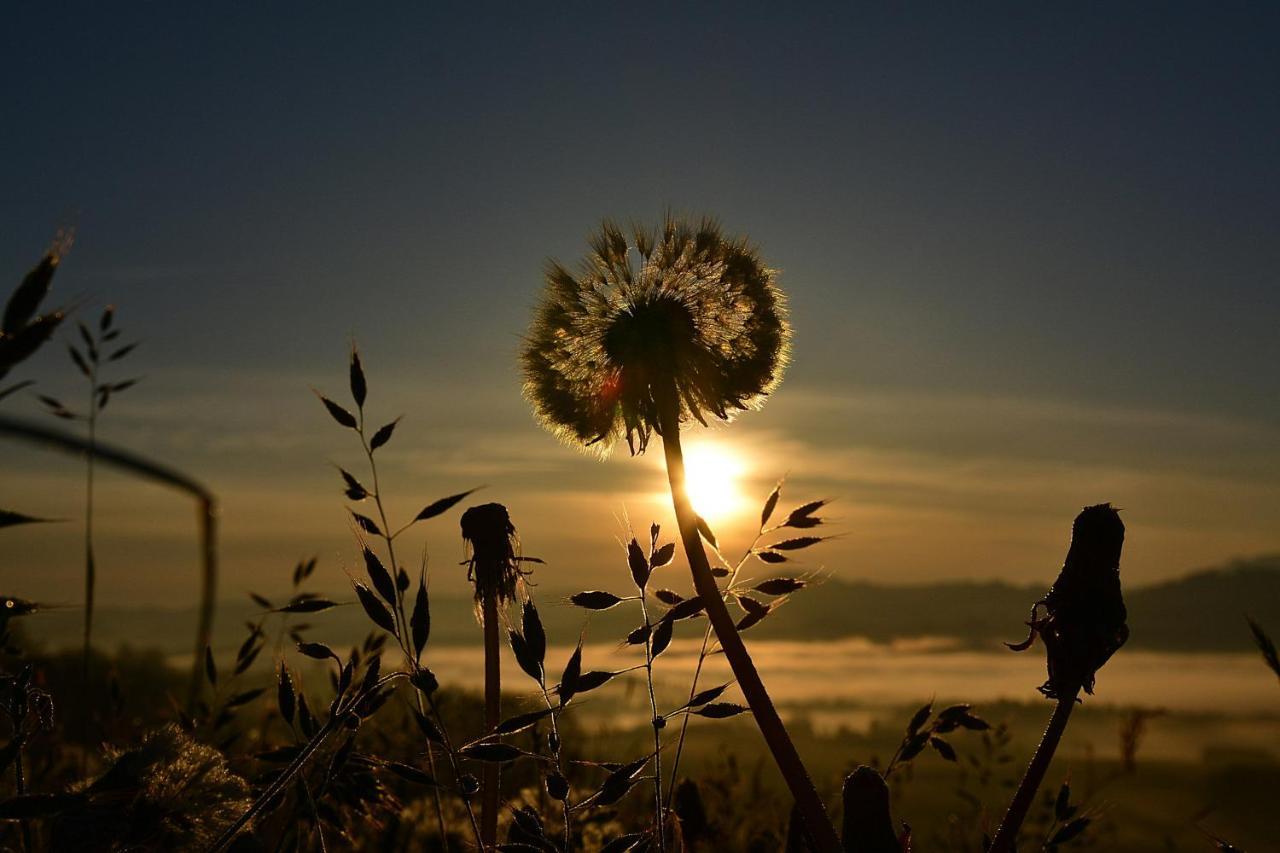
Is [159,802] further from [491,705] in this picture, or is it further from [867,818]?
[491,705]

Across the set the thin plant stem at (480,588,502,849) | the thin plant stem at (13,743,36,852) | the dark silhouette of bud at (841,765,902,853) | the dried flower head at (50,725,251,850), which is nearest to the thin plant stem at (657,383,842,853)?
the dark silhouette of bud at (841,765,902,853)

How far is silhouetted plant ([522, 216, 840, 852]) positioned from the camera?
14.0 feet

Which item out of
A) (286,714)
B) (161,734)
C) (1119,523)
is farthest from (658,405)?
(161,734)

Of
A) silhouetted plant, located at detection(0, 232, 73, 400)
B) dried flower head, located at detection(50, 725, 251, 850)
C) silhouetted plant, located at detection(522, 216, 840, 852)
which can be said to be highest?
silhouetted plant, located at detection(522, 216, 840, 852)

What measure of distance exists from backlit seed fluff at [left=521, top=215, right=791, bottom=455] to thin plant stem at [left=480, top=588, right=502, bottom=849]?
3.35 ft

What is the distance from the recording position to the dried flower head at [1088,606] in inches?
106

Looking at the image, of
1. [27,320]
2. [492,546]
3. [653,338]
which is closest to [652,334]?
[653,338]

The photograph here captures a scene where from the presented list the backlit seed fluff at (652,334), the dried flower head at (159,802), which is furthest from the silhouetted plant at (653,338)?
the dried flower head at (159,802)

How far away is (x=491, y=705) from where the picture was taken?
3320mm

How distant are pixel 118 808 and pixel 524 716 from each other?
0.70 m

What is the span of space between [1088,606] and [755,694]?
0.84m

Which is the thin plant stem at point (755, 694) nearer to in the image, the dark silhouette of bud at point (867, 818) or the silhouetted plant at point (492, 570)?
the dark silhouette of bud at point (867, 818)

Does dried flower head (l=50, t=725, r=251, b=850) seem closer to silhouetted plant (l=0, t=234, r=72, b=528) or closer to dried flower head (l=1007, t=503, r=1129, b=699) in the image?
silhouetted plant (l=0, t=234, r=72, b=528)

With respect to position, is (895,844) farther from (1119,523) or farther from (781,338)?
(781,338)
